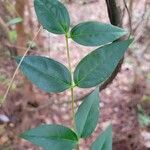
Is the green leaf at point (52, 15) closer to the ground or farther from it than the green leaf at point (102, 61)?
farther from it

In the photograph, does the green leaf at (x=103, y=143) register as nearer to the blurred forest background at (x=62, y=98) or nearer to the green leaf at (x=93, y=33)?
the green leaf at (x=93, y=33)

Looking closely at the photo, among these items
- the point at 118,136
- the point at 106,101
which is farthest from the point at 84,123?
the point at 106,101

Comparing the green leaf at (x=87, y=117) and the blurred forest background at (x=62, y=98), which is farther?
the blurred forest background at (x=62, y=98)

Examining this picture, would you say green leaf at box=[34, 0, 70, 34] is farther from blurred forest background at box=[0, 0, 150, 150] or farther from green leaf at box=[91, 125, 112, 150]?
blurred forest background at box=[0, 0, 150, 150]

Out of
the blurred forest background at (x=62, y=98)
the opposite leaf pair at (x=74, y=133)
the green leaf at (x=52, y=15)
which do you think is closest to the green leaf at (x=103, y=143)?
the opposite leaf pair at (x=74, y=133)

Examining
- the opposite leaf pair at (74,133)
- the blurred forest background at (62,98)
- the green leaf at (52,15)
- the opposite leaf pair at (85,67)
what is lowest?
the blurred forest background at (62,98)

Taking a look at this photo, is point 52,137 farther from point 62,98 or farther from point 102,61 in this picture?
point 62,98

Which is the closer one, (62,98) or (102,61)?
→ (102,61)

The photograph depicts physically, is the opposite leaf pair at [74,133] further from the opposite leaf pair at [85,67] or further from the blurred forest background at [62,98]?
the blurred forest background at [62,98]

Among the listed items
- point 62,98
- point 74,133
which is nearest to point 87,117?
point 74,133
